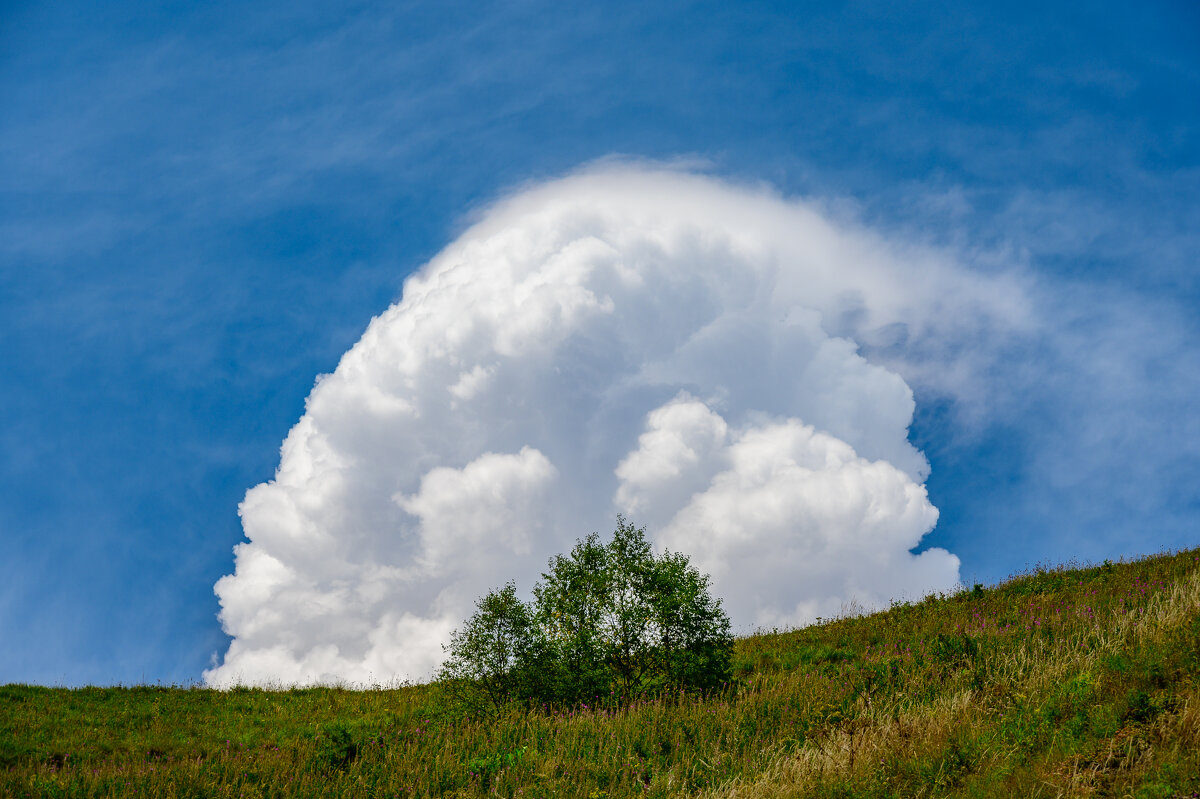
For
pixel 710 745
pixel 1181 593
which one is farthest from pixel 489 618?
pixel 1181 593

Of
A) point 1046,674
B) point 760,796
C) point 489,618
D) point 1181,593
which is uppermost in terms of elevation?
point 489,618

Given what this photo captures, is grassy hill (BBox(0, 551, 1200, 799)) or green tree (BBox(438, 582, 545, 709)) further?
green tree (BBox(438, 582, 545, 709))

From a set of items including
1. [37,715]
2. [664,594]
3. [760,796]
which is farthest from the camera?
[37,715]

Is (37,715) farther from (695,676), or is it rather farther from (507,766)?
(695,676)

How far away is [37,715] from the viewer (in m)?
17.0

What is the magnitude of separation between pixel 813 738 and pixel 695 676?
358 cm

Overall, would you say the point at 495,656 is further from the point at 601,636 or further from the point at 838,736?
the point at 838,736

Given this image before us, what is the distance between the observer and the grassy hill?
6773 mm

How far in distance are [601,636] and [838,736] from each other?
5423 millimetres

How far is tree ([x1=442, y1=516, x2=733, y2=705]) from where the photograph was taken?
40.8 feet

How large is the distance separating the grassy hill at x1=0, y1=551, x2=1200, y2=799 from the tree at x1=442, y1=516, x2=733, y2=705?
0.59 metres

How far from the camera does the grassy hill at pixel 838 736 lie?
6.77 meters

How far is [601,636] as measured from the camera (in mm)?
12891

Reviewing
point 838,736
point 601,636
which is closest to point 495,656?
point 601,636
